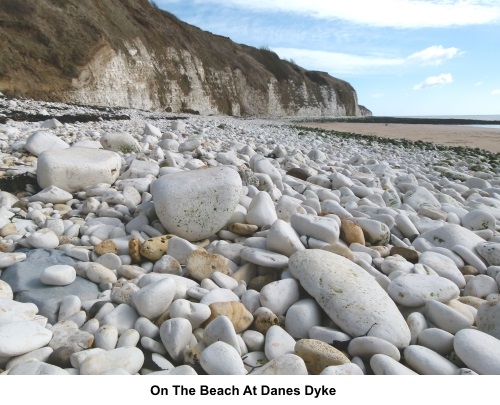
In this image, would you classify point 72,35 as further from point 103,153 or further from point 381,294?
point 381,294

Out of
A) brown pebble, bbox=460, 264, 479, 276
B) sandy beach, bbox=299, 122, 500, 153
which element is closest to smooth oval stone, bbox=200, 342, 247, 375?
brown pebble, bbox=460, 264, 479, 276

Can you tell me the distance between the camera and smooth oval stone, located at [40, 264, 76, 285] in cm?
222

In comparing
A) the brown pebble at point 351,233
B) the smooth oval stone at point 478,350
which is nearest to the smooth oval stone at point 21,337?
the smooth oval stone at point 478,350

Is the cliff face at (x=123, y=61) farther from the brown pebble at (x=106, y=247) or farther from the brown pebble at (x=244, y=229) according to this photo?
the brown pebble at (x=244, y=229)

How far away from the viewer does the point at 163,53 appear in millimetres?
26094

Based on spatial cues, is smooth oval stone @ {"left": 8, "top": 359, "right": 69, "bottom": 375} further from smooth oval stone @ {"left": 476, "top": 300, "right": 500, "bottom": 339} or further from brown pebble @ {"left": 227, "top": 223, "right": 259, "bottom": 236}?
smooth oval stone @ {"left": 476, "top": 300, "right": 500, "bottom": 339}

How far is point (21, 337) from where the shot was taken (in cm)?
172

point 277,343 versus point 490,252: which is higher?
point 490,252

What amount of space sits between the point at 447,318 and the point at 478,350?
29cm

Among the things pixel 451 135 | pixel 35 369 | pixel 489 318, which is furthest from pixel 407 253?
pixel 451 135

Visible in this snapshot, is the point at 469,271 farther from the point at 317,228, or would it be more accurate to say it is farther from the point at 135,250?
the point at 135,250

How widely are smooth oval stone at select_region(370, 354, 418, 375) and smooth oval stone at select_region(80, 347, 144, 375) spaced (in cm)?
96

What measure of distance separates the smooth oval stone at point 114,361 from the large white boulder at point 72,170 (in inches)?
88.6
